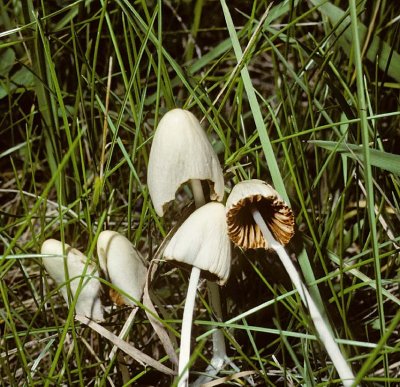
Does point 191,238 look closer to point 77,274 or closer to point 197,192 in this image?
point 197,192

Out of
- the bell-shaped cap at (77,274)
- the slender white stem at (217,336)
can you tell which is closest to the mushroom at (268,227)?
the slender white stem at (217,336)

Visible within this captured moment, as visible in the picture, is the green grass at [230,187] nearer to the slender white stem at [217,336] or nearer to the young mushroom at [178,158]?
the slender white stem at [217,336]

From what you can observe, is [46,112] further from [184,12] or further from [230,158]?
[184,12]

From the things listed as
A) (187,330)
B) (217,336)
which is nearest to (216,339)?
(217,336)

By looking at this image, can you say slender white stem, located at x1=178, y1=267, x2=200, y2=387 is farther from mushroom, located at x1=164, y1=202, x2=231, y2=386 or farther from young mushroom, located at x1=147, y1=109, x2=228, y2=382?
young mushroom, located at x1=147, y1=109, x2=228, y2=382

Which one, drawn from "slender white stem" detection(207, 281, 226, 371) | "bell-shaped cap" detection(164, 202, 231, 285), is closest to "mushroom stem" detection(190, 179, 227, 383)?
"slender white stem" detection(207, 281, 226, 371)
